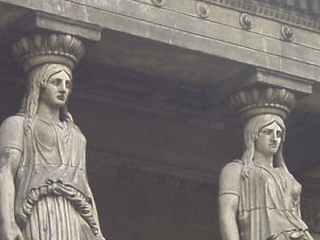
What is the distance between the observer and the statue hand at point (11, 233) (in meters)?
15.1

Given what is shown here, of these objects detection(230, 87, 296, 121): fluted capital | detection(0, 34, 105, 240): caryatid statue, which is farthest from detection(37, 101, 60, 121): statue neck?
detection(230, 87, 296, 121): fluted capital

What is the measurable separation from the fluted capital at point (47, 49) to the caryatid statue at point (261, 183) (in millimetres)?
2351

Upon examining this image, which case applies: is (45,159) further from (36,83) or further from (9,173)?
(36,83)

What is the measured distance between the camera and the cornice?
1747cm

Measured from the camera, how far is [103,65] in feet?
58.5

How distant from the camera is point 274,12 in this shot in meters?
17.8

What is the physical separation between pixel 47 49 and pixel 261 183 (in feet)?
9.53

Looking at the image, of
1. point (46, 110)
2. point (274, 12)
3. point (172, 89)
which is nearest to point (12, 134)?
point (46, 110)

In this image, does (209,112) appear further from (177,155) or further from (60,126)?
(60,126)

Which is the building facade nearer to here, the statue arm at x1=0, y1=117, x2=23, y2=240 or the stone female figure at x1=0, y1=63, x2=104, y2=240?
the stone female figure at x1=0, y1=63, x2=104, y2=240

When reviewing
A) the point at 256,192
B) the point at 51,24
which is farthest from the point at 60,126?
the point at 256,192

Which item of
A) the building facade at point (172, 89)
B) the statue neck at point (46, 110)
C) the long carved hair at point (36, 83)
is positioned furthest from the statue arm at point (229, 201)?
the long carved hair at point (36, 83)

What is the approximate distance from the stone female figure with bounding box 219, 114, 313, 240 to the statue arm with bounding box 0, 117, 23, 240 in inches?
104

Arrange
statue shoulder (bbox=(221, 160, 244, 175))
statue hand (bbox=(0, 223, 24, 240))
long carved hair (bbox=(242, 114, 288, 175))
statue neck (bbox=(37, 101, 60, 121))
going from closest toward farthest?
statue hand (bbox=(0, 223, 24, 240))
statue neck (bbox=(37, 101, 60, 121))
statue shoulder (bbox=(221, 160, 244, 175))
long carved hair (bbox=(242, 114, 288, 175))
